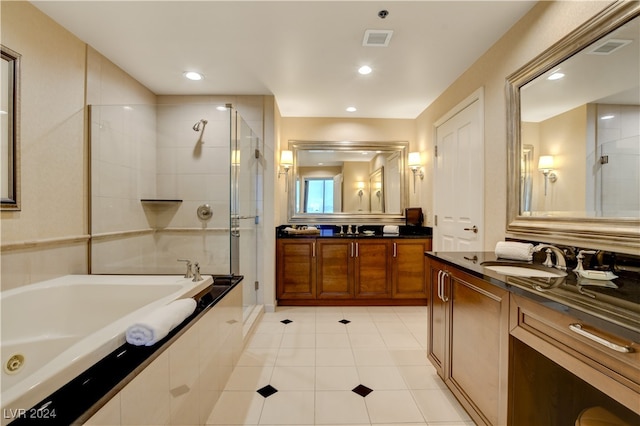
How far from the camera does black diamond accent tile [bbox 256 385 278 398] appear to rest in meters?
1.67

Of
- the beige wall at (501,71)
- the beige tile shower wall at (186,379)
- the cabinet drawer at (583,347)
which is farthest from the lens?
the beige wall at (501,71)

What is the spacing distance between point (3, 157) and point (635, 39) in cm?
314

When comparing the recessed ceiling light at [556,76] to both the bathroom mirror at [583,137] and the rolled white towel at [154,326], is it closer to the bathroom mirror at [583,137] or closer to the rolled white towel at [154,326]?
the bathroom mirror at [583,137]

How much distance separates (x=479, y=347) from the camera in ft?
4.32

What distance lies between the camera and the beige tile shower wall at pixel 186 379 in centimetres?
88

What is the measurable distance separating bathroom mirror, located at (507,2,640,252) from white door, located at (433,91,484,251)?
0.40 m

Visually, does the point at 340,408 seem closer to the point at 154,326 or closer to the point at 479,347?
the point at 479,347

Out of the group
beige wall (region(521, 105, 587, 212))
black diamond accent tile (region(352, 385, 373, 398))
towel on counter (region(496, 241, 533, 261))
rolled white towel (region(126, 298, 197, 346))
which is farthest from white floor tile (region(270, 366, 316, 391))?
beige wall (region(521, 105, 587, 212))

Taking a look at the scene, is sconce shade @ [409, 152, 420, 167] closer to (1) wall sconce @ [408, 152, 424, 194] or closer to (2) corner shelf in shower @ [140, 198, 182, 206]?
(1) wall sconce @ [408, 152, 424, 194]

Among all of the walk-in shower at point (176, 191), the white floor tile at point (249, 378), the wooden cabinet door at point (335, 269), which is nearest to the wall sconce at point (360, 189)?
the wooden cabinet door at point (335, 269)

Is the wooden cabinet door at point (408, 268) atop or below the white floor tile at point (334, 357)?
atop

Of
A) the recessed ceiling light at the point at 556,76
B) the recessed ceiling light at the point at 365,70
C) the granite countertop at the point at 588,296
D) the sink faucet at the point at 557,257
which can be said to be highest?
the recessed ceiling light at the point at 365,70

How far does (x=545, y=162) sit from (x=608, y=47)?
577mm

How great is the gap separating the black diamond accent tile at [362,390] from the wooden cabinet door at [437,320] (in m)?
0.48
